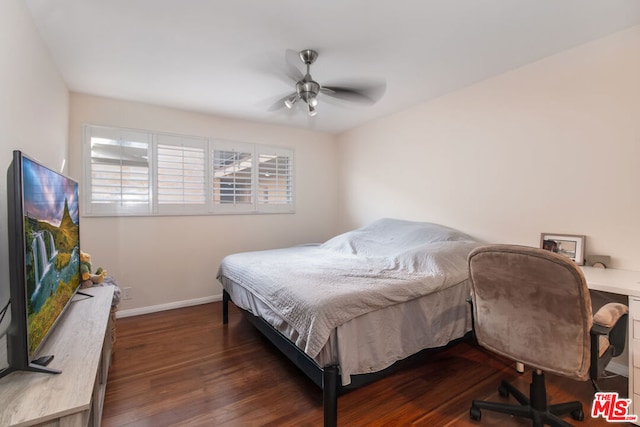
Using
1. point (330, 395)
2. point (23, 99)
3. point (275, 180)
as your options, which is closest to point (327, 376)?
point (330, 395)

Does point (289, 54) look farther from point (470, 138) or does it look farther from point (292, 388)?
point (292, 388)

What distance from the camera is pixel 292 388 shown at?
2020 mm

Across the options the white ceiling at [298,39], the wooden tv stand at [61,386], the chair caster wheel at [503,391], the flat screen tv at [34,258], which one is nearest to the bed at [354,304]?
the chair caster wheel at [503,391]

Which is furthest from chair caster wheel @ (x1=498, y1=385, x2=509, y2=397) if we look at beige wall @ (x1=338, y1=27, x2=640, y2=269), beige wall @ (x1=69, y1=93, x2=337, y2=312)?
beige wall @ (x1=69, y1=93, x2=337, y2=312)

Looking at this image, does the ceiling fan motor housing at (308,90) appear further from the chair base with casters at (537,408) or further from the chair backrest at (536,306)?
the chair base with casters at (537,408)

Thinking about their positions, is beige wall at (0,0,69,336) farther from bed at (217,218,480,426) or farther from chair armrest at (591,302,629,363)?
chair armrest at (591,302,629,363)

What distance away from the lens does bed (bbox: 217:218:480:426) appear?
1637 mm

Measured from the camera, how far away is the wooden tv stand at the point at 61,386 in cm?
90

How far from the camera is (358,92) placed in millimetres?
2572

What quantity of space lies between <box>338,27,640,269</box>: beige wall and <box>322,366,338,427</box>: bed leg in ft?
6.95

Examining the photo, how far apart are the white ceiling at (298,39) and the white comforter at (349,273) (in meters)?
1.57

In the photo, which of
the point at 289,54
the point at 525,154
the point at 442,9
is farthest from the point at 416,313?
the point at 289,54

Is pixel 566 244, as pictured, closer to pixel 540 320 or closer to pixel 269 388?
pixel 540 320

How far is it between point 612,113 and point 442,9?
59.0 inches
